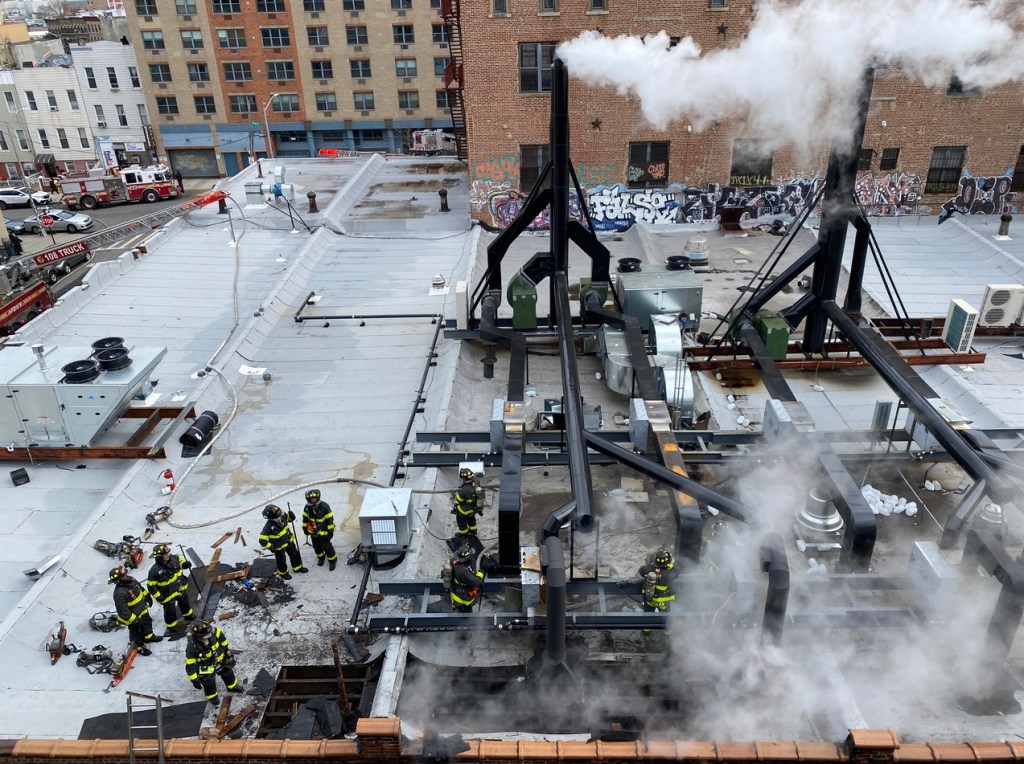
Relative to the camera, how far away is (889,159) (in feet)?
89.0

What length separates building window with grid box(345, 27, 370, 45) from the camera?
51.1 m

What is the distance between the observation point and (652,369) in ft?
50.6

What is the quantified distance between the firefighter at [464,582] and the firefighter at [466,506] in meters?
1.24

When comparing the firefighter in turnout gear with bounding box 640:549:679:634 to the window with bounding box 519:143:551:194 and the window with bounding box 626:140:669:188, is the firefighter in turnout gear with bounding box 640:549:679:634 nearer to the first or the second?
the window with bounding box 519:143:551:194

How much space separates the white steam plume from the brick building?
7.85 metres

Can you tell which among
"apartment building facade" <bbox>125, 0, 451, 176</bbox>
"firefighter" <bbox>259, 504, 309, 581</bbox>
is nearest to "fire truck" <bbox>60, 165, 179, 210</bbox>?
"apartment building facade" <bbox>125, 0, 451, 176</bbox>

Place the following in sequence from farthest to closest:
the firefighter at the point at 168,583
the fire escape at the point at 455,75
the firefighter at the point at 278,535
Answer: the fire escape at the point at 455,75 → the firefighter at the point at 278,535 → the firefighter at the point at 168,583

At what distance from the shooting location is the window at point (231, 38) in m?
51.1

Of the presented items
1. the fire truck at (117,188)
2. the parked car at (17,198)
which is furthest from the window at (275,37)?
the parked car at (17,198)

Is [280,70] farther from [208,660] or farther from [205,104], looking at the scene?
[208,660]

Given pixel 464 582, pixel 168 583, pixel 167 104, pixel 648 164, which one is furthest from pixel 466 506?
pixel 167 104

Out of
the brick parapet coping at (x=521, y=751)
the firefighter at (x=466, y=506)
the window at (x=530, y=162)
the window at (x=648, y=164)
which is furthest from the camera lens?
the window at (x=648, y=164)

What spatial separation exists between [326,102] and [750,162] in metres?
35.8

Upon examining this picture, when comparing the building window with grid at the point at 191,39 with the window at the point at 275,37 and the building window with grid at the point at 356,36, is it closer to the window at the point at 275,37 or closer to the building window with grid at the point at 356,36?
the window at the point at 275,37
